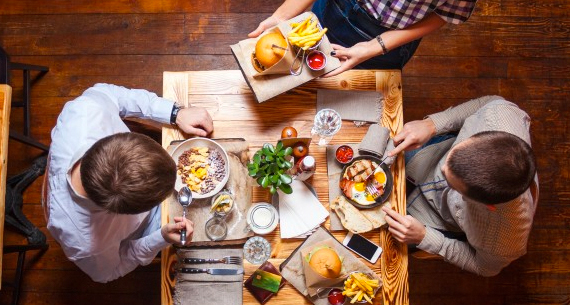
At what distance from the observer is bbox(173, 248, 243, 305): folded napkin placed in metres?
1.83

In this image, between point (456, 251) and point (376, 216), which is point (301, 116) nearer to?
point (376, 216)

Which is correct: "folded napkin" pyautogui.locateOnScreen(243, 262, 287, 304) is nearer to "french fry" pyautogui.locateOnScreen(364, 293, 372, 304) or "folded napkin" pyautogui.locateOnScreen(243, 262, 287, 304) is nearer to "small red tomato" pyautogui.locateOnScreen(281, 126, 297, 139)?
"french fry" pyautogui.locateOnScreen(364, 293, 372, 304)

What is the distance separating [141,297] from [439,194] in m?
1.89

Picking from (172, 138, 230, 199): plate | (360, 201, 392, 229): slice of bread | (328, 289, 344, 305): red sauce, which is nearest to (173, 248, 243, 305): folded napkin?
(172, 138, 230, 199): plate

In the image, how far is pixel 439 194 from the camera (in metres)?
2.12

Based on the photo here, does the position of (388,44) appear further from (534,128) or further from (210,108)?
(534,128)

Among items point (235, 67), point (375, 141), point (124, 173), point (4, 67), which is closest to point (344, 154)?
point (375, 141)

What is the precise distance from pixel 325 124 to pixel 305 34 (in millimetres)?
393

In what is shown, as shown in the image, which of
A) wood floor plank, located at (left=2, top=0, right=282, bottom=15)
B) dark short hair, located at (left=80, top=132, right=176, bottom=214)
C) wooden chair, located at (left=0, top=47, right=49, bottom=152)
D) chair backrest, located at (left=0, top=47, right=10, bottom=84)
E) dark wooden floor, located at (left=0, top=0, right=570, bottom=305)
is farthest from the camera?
wood floor plank, located at (left=2, top=0, right=282, bottom=15)

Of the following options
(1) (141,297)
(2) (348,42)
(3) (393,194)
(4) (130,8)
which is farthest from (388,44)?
(1) (141,297)

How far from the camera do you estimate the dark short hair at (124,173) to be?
58.9 inches

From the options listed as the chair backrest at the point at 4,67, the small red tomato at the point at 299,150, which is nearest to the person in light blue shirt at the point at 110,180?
the small red tomato at the point at 299,150

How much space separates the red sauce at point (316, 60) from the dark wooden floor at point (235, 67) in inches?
49.9

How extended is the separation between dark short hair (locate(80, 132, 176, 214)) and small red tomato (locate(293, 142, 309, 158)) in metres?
0.56
